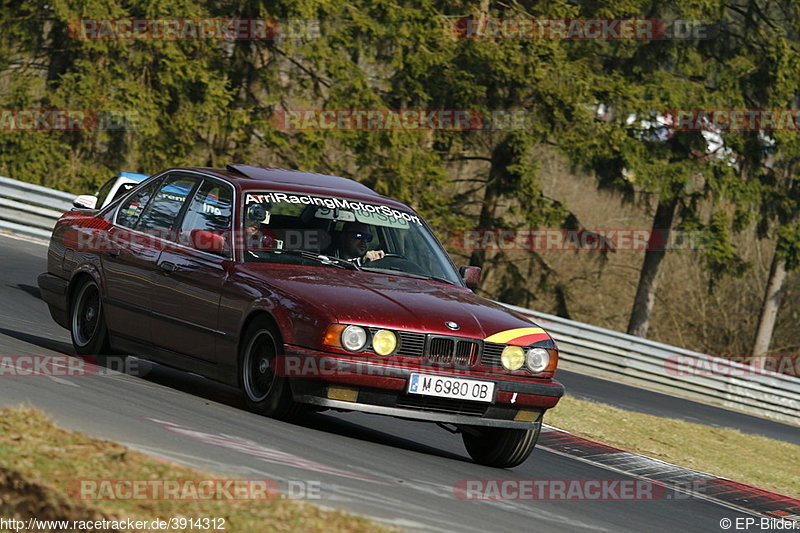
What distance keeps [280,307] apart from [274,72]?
2269cm

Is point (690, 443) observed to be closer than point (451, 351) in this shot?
No

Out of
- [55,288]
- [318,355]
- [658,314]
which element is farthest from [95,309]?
[658,314]

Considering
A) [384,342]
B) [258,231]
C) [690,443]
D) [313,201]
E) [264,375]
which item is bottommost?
[690,443]

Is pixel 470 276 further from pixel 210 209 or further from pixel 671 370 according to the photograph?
pixel 671 370

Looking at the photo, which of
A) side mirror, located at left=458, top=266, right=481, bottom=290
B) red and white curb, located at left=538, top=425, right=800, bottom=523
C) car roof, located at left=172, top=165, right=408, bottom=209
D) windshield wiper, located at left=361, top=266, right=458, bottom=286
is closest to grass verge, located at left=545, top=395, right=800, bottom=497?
red and white curb, located at left=538, top=425, right=800, bottom=523

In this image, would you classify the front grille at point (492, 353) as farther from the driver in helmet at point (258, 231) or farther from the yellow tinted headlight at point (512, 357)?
the driver in helmet at point (258, 231)

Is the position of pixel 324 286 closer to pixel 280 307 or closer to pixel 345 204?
pixel 280 307

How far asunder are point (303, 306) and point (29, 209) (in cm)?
1403

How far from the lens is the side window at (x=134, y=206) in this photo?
9.09 meters

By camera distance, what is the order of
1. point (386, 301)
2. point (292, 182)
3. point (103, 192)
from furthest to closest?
point (103, 192), point (292, 182), point (386, 301)

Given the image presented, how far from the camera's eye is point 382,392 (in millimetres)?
7230

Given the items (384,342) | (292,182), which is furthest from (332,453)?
(292,182)

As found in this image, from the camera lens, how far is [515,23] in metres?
28.9

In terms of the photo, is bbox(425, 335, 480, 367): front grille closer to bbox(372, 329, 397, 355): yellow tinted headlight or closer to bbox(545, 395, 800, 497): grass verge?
bbox(372, 329, 397, 355): yellow tinted headlight
